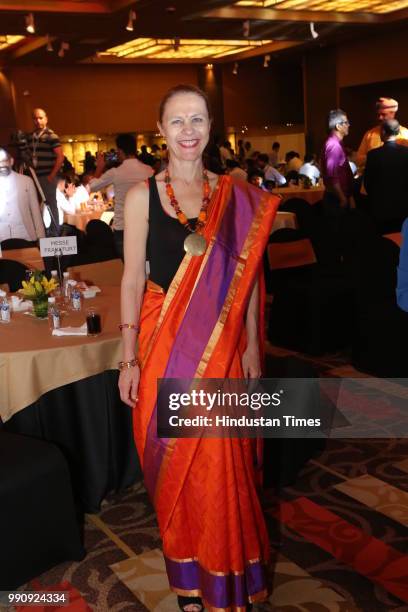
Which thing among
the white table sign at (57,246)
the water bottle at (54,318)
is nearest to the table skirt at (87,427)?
the water bottle at (54,318)

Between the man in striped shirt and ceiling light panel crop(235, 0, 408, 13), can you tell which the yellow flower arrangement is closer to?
the man in striped shirt

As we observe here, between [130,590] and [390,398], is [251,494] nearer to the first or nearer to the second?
[130,590]

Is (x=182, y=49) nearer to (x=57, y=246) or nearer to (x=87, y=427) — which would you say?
(x=57, y=246)

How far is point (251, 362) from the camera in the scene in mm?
2066

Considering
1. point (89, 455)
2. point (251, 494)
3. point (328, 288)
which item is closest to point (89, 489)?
point (89, 455)

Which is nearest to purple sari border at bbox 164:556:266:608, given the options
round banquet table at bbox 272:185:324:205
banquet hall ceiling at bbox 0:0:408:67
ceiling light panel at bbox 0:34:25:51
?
round banquet table at bbox 272:185:324:205

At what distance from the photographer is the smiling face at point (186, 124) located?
188cm

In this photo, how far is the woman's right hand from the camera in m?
1.98

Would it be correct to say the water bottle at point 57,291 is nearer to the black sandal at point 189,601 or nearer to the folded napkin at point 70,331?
the folded napkin at point 70,331

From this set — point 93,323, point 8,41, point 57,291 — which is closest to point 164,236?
point 93,323

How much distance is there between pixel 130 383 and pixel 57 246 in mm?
1604

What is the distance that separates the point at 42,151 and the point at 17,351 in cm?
575

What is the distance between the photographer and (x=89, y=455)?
2.89m

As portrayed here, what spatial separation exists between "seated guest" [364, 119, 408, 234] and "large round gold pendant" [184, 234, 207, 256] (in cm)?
461
